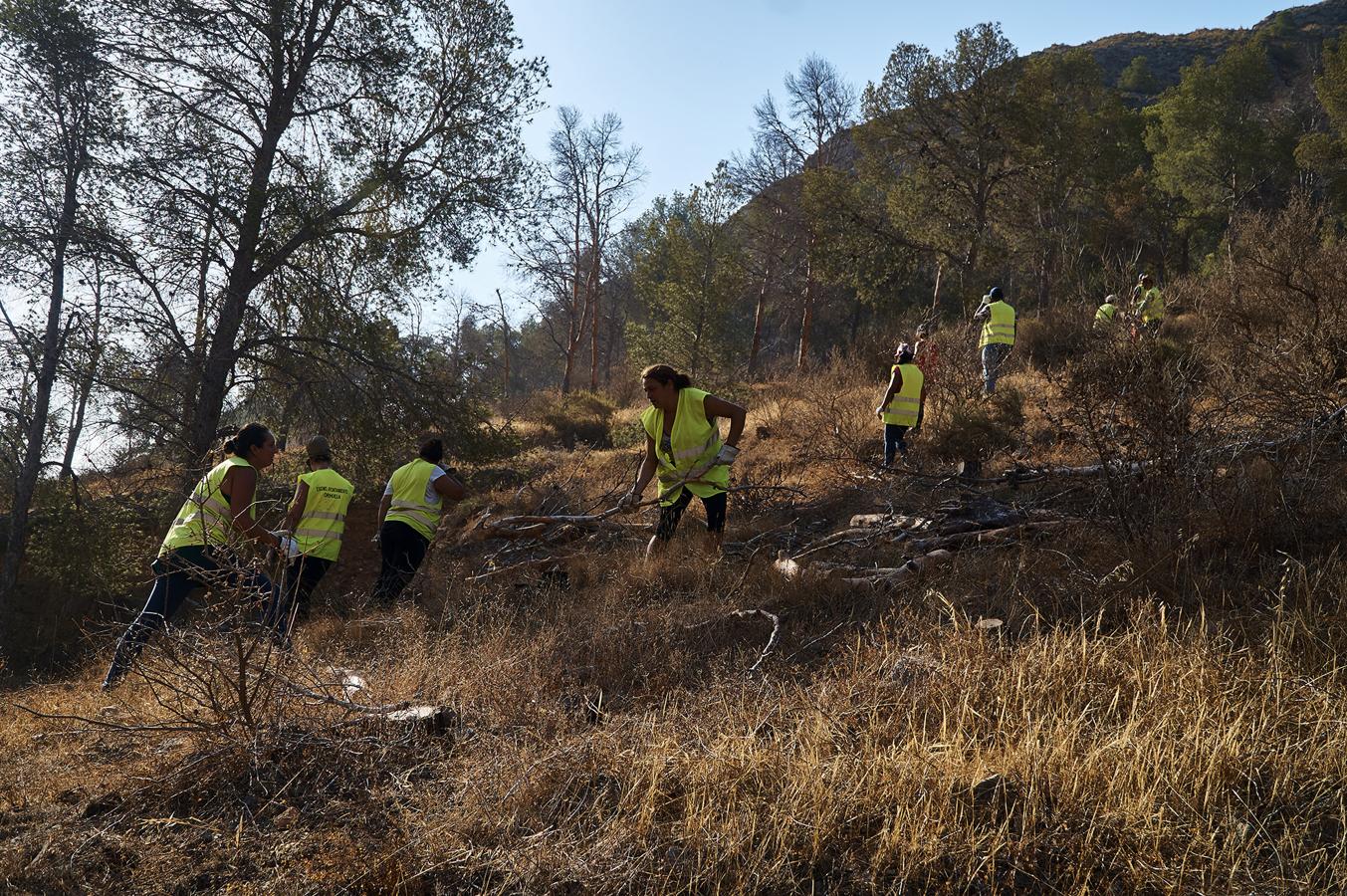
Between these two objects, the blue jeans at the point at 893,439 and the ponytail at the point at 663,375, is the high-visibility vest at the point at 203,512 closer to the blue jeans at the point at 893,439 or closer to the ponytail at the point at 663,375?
the ponytail at the point at 663,375

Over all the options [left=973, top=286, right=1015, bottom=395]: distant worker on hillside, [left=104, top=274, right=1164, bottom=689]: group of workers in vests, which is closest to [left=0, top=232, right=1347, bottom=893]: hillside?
[left=104, top=274, right=1164, bottom=689]: group of workers in vests

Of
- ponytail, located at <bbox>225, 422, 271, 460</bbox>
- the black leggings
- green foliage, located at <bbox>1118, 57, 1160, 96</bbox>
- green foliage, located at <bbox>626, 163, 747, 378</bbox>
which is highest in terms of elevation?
green foliage, located at <bbox>1118, 57, 1160, 96</bbox>

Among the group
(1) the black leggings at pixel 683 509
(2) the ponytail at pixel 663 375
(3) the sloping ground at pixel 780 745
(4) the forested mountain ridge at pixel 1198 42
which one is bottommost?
(3) the sloping ground at pixel 780 745

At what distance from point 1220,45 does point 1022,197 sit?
201 feet

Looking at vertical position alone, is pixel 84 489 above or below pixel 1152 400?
above

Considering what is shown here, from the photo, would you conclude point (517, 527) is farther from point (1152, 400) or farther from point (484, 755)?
point (1152, 400)

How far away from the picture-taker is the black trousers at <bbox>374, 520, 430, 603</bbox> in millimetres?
5820

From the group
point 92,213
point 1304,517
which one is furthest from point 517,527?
point 1304,517

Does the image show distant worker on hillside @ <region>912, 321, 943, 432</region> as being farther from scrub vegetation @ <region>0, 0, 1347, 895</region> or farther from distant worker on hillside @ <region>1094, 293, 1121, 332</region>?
distant worker on hillside @ <region>1094, 293, 1121, 332</region>

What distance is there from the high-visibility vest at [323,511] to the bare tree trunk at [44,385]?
14.8ft

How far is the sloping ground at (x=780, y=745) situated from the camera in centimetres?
233

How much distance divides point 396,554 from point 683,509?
2.20 metres

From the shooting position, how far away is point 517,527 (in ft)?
25.6

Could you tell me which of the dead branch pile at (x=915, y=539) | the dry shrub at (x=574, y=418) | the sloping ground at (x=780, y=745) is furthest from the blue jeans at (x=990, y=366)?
the dry shrub at (x=574, y=418)
